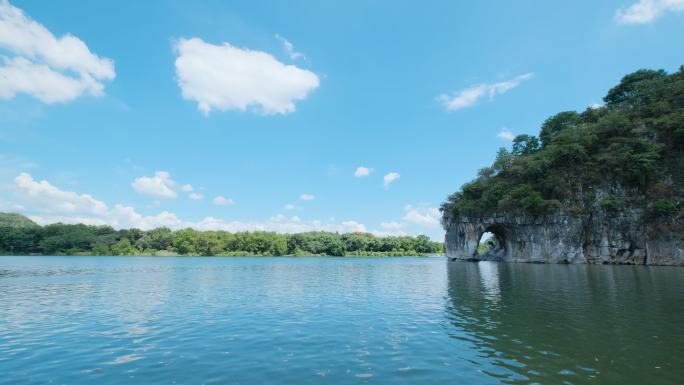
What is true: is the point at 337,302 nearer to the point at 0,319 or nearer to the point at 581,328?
the point at 581,328

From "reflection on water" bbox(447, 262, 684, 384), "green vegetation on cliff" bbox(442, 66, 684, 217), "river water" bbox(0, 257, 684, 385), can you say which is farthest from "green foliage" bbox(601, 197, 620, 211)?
"river water" bbox(0, 257, 684, 385)

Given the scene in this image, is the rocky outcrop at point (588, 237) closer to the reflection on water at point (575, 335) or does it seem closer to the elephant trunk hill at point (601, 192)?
the elephant trunk hill at point (601, 192)

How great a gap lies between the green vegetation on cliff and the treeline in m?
85.5

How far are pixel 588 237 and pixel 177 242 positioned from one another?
141 meters

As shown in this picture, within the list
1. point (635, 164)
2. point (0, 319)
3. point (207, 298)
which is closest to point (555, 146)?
point (635, 164)

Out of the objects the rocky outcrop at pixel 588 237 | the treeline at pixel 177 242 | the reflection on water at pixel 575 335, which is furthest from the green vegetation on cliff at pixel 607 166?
the treeline at pixel 177 242

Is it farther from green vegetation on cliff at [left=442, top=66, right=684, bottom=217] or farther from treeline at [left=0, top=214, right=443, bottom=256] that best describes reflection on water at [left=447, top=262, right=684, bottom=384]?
treeline at [left=0, top=214, right=443, bottom=256]

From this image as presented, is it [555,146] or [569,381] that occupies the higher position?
[555,146]

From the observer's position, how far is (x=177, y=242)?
486ft

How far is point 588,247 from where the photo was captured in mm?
67438

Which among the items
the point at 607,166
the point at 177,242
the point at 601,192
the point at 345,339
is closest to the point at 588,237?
the point at 601,192

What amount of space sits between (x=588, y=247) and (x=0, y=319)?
8108 cm

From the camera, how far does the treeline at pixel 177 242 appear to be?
140000mm

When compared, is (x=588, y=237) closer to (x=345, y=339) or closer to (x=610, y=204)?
(x=610, y=204)
